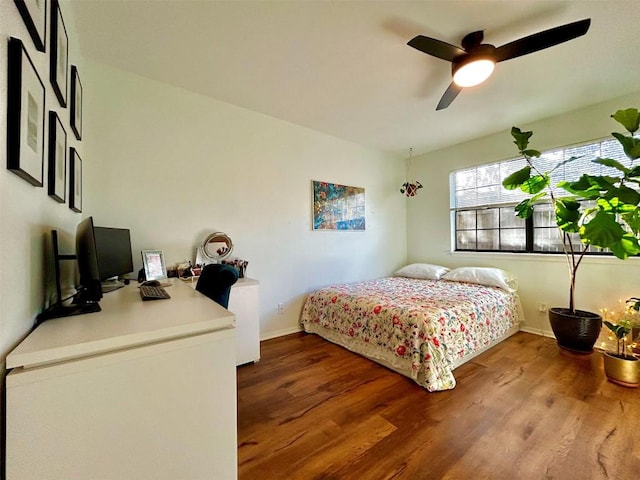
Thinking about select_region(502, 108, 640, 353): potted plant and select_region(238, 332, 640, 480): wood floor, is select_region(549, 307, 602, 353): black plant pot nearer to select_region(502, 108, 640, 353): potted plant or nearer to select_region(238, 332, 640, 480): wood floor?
select_region(502, 108, 640, 353): potted plant

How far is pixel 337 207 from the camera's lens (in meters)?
3.77

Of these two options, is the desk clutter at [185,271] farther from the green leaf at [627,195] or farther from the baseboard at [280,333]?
the green leaf at [627,195]

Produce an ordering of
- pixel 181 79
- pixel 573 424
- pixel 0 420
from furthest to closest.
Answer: pixel 181 79
pixel 573 424
pixel 0 420

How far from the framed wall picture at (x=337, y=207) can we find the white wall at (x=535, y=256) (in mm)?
1243

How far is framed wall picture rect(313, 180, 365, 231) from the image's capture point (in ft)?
11.7

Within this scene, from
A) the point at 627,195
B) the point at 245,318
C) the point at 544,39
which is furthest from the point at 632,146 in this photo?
the point at 245,318

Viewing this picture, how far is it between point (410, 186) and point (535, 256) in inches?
76.2

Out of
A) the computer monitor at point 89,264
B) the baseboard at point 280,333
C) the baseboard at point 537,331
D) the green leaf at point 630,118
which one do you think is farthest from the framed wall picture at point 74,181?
the baseboard at point 537,331

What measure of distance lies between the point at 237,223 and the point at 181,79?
4.76 ft

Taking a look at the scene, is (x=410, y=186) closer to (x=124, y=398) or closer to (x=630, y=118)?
(x=630, y=118)

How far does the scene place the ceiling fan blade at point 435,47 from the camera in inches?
66.6

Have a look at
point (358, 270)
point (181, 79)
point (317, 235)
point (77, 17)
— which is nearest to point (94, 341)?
point (77, 17)

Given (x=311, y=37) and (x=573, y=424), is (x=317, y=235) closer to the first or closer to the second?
(x=311, y=37)

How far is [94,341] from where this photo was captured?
777mm
